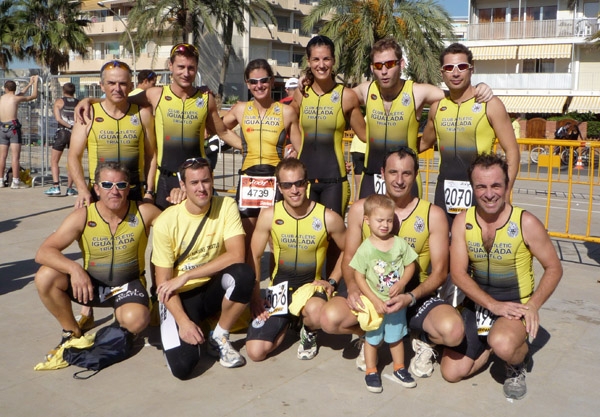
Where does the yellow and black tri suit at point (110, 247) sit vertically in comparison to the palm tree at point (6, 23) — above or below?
below

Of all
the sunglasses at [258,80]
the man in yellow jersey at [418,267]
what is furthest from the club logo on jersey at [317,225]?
the sunglasses at [258,80]

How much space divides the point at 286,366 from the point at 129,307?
113 cm

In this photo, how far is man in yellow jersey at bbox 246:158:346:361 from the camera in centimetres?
449

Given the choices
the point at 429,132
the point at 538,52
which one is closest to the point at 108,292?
the point at 429,132

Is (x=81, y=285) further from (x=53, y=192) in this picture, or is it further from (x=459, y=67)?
(x=53, y=192)

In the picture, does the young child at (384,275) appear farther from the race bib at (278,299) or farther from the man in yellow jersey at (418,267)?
the race bib at (278,299)

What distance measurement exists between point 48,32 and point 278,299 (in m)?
39.5

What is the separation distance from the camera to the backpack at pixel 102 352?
422 cm

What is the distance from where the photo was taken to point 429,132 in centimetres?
525

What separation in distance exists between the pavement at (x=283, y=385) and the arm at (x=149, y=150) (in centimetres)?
117

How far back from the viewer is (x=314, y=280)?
15.5ft

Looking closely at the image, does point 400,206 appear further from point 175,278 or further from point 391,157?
point 175,278

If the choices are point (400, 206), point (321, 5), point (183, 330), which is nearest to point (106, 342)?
point (183, 330)

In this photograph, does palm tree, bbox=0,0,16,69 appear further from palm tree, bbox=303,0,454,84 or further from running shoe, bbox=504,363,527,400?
running shoe, bbox=504,363,527,400
